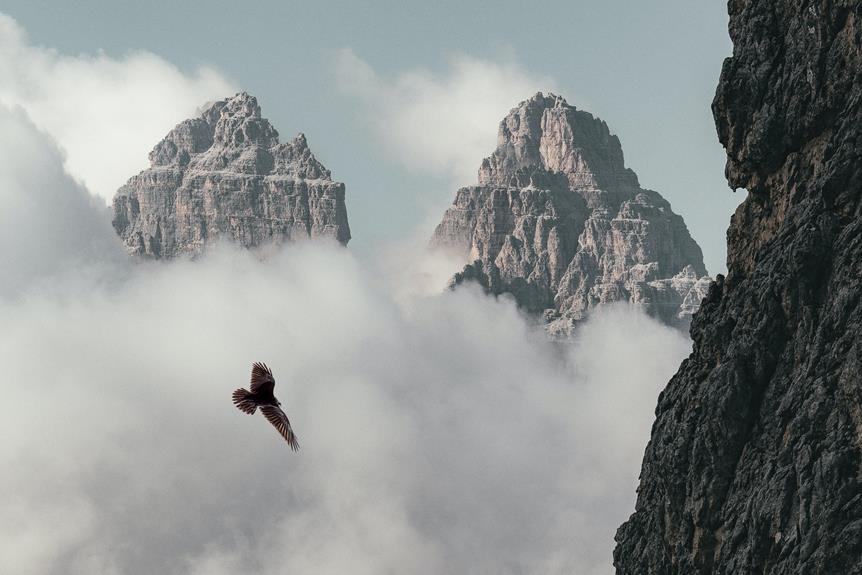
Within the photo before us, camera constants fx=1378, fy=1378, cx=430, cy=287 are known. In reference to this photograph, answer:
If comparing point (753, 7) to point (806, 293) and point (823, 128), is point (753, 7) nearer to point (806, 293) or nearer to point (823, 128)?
point (823, 128)

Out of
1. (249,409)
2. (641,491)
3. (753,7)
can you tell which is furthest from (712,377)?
(249,409)

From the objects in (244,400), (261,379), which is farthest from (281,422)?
(261,379)

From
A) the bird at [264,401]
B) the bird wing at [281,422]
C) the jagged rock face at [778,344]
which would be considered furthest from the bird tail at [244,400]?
the jagged rock face at [778,344]

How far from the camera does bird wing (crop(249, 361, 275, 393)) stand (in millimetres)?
42188

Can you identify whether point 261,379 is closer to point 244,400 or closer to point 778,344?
point 244,400

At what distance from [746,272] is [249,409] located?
4672 cm

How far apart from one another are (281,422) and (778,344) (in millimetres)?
40649

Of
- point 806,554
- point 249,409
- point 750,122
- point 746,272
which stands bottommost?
point 249,409

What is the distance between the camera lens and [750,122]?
263ft

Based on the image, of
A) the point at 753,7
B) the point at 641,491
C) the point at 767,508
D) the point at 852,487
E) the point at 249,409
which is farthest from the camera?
the point at 641,491

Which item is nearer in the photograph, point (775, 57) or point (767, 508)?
point (767, 508)

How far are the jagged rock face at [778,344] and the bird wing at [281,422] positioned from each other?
106ft

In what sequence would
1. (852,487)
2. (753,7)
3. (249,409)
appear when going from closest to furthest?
(249,409), (852,487), (753,7)

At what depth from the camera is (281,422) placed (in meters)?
40.9
